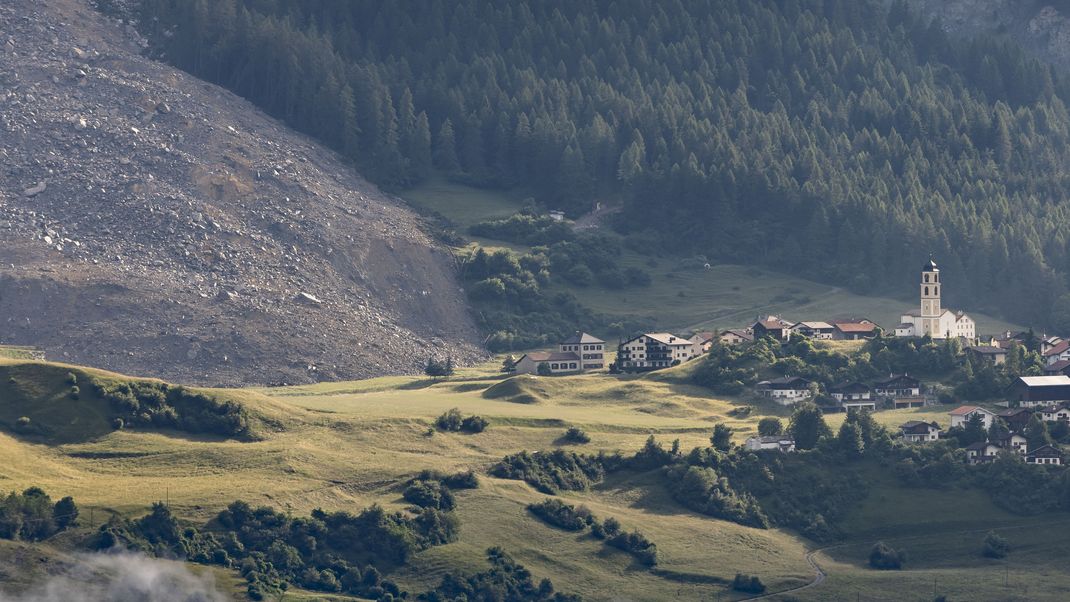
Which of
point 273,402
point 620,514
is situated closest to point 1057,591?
point 620,514

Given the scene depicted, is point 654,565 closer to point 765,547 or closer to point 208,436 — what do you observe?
point 765,547

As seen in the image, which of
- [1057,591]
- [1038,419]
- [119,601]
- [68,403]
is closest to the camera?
[119,601]

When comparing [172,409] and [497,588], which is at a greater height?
[172,409]

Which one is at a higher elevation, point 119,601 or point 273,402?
point 273,402

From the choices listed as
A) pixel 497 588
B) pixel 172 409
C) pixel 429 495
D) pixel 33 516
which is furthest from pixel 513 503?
pixel 33 516

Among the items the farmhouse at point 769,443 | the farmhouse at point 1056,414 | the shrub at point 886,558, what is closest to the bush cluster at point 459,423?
the farmhouse at point 769,443

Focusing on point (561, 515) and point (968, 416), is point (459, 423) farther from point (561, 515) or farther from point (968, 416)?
point (968, 416)
